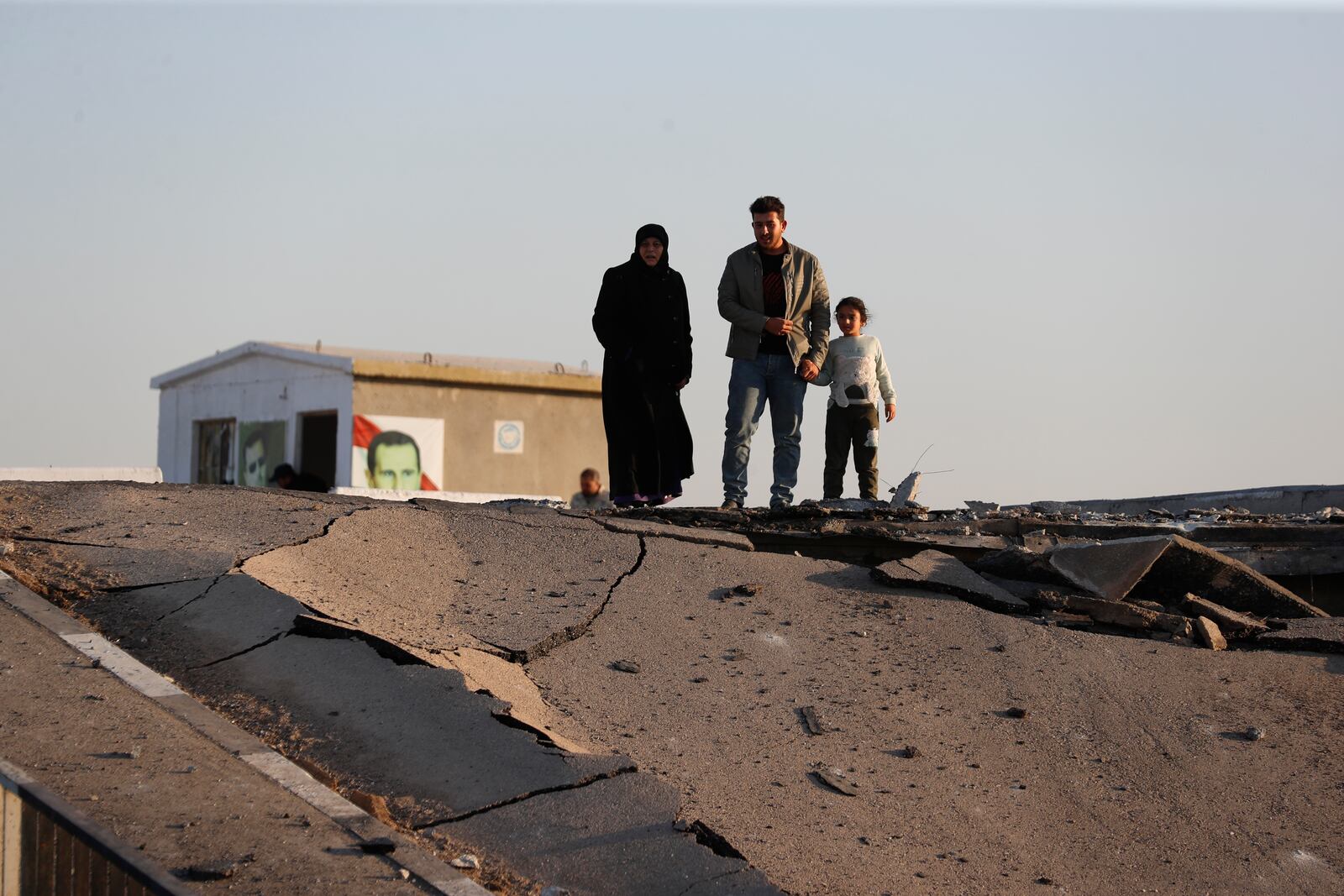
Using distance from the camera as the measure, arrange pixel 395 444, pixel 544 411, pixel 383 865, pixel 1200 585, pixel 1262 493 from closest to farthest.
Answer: pixel 383 865
pixel 1200 585
pixel 1262 493
pixel 395 444
pixel 544 411

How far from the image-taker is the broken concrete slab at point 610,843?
12.0 feet

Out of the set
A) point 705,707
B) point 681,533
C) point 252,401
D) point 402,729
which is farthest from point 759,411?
point 252,401

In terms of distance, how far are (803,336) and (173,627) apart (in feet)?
15.2

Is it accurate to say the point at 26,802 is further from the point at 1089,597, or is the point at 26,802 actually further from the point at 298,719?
the point at 1089,597

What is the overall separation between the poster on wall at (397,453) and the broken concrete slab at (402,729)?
48.5 ft

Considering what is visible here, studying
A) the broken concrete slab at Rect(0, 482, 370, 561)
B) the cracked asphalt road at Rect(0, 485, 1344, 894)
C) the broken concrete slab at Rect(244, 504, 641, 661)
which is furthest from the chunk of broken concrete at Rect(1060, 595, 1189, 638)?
the broken concrete slab at Rect(0, 482, 370, 561)

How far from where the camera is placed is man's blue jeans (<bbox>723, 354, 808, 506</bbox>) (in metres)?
8.52

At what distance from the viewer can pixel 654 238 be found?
8.77 meters

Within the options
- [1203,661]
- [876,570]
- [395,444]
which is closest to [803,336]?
[876,570]

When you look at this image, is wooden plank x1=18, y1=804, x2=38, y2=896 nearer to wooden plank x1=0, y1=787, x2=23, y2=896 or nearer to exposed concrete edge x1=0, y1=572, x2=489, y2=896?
wooden plank x1=0, y1=787, x2=23, y2=896

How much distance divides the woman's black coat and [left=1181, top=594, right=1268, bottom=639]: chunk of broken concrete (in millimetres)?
3740

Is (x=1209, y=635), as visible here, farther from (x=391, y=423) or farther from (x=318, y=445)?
(x=318, y=445)

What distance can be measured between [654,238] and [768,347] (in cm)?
105

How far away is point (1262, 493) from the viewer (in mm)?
11766
